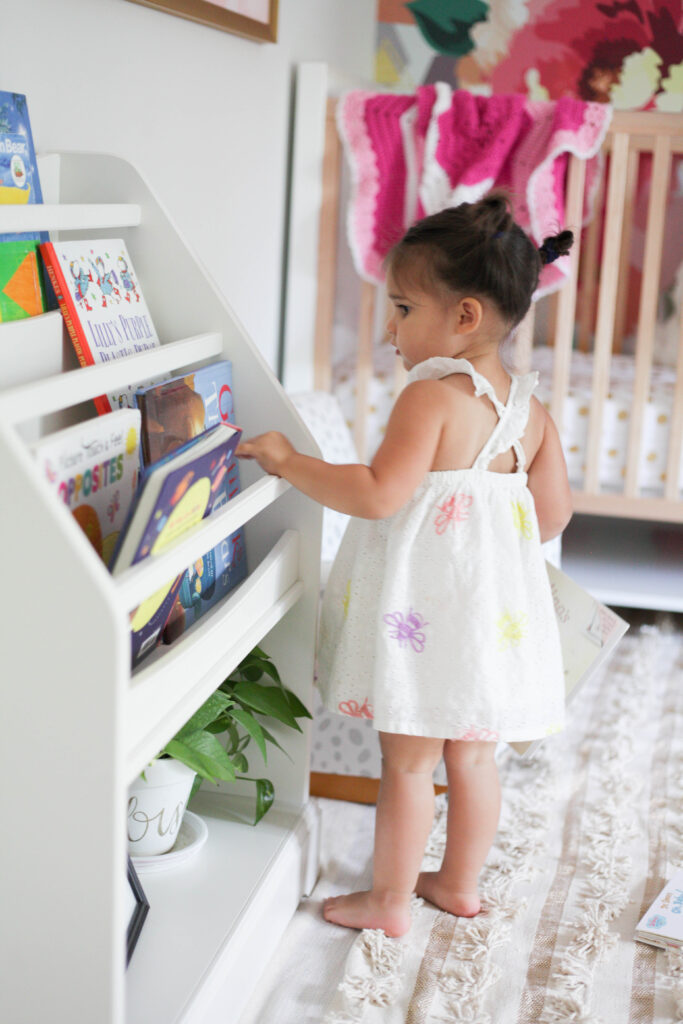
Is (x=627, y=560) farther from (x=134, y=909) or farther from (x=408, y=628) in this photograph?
(x=134, y=909)

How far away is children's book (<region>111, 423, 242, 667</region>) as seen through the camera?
0.85 metres

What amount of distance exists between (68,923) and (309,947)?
567mm

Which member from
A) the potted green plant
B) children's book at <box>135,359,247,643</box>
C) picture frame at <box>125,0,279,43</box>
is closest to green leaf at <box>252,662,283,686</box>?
the potted green plant

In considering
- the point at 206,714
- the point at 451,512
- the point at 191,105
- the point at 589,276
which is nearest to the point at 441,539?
the point at 451,512

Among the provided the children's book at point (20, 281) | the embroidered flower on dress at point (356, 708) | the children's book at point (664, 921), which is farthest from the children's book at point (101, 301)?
the children's book at point (664, 921)

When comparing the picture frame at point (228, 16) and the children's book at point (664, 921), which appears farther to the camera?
the picture frame at point (228, 16)

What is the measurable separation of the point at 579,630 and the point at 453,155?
106 cm

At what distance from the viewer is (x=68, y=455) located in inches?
34.1

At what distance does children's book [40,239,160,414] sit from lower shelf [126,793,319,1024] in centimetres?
56

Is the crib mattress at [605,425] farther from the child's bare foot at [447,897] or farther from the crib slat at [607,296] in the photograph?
the child's bare foot at [447,897]

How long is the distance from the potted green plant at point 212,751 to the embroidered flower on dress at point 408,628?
173 millimetres

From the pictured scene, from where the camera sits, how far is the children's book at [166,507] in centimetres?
85

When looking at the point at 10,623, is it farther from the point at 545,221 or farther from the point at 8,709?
the point at 545,221

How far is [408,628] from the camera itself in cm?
126
